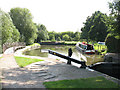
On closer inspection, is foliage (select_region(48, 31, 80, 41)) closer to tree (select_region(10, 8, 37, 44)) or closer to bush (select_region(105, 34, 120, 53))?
tree (select_region(10, 8, 37, 44))

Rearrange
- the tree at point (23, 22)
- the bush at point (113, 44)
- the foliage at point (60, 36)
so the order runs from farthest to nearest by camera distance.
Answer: the foliage at point (60, 36), the tree at point (23, 22), the bush at point (113, 44)

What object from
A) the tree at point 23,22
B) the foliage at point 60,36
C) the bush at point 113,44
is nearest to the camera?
the bush at point 113,44

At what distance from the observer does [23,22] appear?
128 ft

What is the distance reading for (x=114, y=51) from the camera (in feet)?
53.1

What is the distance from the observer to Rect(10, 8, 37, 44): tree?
3900 centimetres

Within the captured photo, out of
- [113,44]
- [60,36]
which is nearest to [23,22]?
[113,44]

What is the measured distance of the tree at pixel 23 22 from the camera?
3900 cm

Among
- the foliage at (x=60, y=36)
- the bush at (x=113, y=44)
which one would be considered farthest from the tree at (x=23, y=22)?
the foliage at (x=60, y=36)

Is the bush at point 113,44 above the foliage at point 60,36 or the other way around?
the other way around

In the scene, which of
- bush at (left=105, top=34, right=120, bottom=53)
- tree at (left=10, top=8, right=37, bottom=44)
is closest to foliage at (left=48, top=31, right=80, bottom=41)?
tree at (left=10, top=8, right=37, bottom=44)

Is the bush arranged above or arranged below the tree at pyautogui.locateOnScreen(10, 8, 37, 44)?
below

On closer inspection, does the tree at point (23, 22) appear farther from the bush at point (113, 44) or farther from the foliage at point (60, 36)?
the foliage at point (60, 36)

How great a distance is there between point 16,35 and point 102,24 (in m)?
20.8

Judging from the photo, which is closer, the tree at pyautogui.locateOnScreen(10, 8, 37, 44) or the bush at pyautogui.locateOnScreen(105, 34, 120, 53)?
the bush at pyautogui.locateOnScreen(105, 34, 120, 53)
